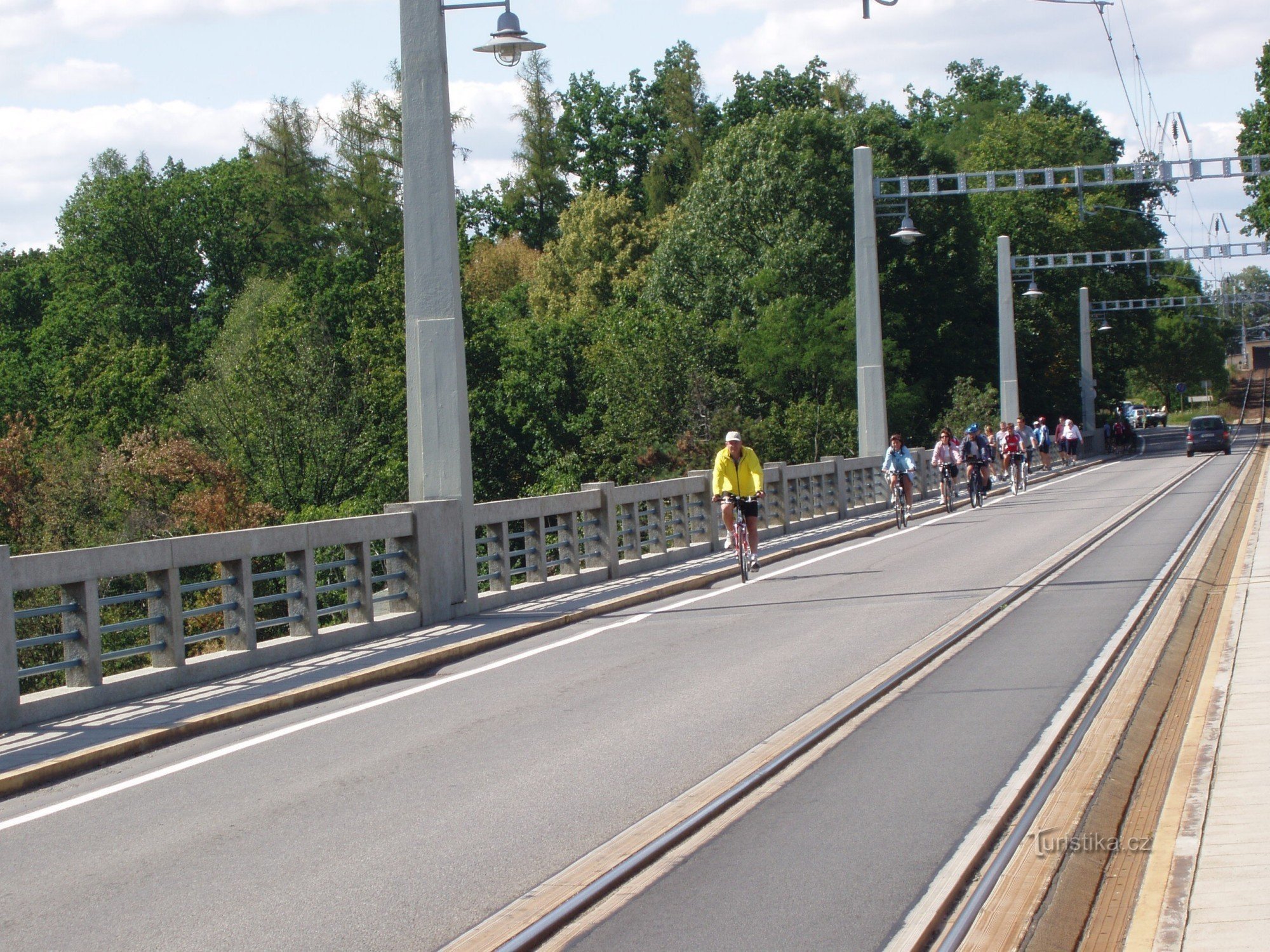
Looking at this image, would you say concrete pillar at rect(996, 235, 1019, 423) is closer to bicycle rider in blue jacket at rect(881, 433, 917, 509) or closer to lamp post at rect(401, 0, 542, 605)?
bicycle rider in blue jacket at rect(881, 433, 917, 509)

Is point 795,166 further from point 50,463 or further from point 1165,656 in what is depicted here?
point 1165,656

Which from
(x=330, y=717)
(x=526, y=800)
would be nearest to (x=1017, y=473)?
(x=330, y=717)

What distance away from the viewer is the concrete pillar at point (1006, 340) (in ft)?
174

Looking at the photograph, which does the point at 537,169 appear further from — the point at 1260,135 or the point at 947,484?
the point at 947,484

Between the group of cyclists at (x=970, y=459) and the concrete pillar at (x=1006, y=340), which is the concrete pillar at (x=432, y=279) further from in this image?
the concrete pillar at (x=1006, y=340)

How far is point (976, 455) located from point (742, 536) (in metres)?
15.2

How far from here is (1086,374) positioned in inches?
2931

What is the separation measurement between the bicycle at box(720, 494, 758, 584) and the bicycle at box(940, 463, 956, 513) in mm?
13797

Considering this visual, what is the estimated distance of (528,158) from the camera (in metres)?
81.3

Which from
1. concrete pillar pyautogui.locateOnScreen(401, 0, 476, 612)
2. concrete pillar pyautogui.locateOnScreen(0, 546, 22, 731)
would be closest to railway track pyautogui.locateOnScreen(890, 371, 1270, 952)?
concrete pillar pyautogui.locateOnScreen(0, 546, 22, 731)

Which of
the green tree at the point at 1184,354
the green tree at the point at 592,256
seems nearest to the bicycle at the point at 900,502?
the green tree at the point at 592,256

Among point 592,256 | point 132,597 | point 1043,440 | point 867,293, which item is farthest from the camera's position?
point 592,256

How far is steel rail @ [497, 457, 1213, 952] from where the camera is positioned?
522cm

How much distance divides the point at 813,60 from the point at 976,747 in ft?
249
